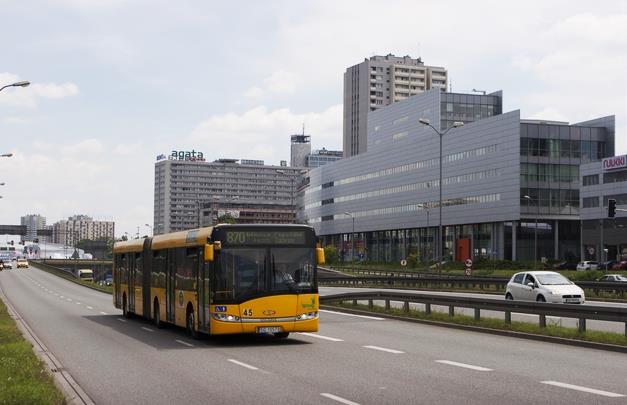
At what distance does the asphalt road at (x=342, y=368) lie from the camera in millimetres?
11305

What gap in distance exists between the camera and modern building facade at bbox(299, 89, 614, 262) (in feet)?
363

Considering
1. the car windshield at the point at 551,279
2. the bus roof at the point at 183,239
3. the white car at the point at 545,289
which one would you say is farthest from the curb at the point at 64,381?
the car windshield at the point at 551,279

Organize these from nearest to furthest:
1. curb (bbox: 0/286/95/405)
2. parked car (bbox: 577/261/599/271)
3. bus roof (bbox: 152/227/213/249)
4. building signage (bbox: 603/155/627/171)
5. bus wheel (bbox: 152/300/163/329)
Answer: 1. curb (bbox: 0/286/95/405)
2. bus roof (bbox: 152/227/213/249)
3. bus wheel (bbox: 152/300/163/329)
4. parked car (bbox: 577/261/599/271)
5. building signage (bbox: 603/155/627/171)

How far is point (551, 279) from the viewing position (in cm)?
3331

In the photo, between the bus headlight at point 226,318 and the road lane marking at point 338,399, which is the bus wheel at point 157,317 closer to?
the bus headlight at point 226,318

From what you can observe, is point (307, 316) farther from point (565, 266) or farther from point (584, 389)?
point (565, 266)

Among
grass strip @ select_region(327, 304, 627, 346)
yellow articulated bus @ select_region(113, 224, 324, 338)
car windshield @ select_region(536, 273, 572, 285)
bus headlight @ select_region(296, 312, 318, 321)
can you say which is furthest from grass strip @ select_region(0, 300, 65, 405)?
car windshield @ select_region(536, 273, 572, 285)

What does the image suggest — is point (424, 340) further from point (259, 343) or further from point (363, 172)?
point (363, 172)

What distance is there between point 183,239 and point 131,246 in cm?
800

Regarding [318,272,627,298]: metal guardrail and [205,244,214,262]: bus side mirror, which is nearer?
[205,244,214,262]: bus side mirror

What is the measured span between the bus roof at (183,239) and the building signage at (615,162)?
87.9 meters

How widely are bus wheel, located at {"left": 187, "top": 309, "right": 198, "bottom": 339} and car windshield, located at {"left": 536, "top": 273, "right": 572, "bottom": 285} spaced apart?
1607 cm

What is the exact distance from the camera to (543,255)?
110750 millimetres

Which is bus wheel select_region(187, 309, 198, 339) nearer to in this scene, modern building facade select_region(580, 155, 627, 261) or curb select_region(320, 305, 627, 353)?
curb select_region(320, 305, 627, 353)
